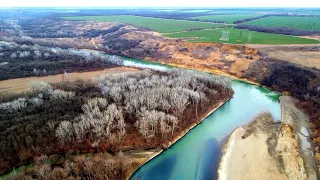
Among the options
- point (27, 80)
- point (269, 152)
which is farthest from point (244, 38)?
point (27, 80)

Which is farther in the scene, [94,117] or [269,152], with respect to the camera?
[94,117]

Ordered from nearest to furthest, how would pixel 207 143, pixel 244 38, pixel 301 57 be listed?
1. pixel 207 143
2. pixel 301 57
3. pixel 244 38

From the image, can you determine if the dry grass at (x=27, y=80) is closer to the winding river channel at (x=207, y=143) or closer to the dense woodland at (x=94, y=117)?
the dense woodland at (x=94, y=117)

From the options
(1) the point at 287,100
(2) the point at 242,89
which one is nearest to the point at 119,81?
(2) the point at 242,89

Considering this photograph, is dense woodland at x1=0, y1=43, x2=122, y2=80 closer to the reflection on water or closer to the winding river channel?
the winding river channel

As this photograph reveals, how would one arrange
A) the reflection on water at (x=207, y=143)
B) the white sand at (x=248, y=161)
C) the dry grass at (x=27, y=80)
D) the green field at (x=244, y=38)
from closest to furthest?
the white sand at (x=248, y=161), the reflection on water at (x=207, y=143), the dry grass at (x=27, y=80), the green field at (x=244, y=38)

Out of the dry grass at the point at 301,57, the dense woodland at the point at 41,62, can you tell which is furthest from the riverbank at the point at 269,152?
the dense woodland at the point at 41,62

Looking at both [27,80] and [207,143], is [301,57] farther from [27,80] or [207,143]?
[27,80]
